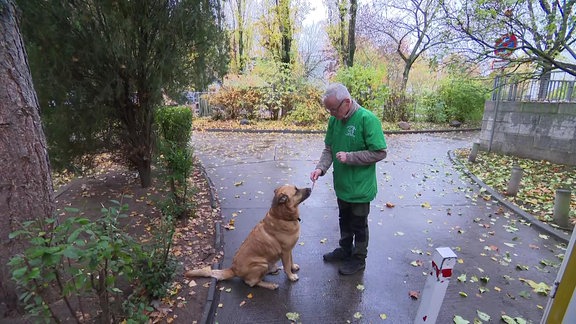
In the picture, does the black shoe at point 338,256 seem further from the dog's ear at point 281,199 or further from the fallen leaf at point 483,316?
the fallen leaf at point 483,316

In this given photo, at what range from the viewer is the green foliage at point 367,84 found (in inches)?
599

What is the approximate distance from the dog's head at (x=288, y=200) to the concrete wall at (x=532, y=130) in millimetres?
7866

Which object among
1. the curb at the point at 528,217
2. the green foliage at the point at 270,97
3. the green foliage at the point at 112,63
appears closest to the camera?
the green foliage at the point at 112,63

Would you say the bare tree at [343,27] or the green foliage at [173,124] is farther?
the bare tree at [343,27]

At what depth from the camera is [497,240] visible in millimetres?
4555

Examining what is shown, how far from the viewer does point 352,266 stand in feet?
12.2

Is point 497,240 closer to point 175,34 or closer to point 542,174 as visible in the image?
point 542,174

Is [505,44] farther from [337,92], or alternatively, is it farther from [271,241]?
[271,241]

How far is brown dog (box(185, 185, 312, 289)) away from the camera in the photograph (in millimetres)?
3115

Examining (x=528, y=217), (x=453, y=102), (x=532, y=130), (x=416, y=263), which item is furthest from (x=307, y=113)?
(x=416, y=263)

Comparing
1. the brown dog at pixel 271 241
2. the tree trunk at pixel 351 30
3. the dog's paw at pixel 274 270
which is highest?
the tree trunk at pixel 351 30

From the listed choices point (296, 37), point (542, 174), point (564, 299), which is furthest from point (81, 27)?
point (296, 37)

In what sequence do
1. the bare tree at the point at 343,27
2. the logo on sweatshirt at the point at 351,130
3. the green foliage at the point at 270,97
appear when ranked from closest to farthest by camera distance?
the logo on sweatshirt at the point at 351,130
the green foliage at the point at 270,97
the bare tree at the point at 343,27

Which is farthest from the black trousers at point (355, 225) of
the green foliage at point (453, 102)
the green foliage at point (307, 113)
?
the green foliage at point (453, 102)
